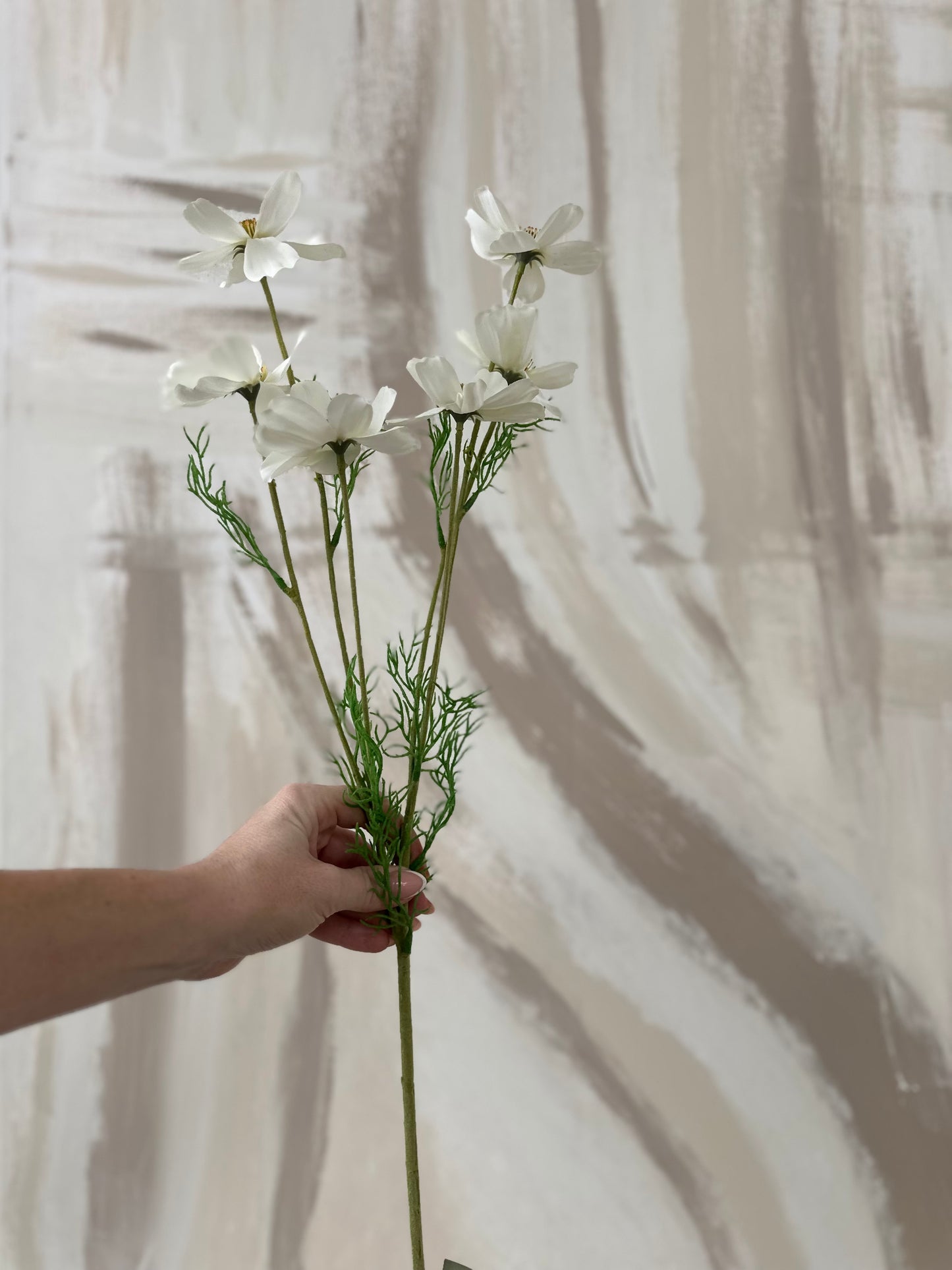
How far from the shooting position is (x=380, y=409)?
0.59 m

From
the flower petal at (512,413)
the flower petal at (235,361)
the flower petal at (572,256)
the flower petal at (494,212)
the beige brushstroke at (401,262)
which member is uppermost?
the beige brushstroke at (401,262)

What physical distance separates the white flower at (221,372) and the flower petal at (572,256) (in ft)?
0.66

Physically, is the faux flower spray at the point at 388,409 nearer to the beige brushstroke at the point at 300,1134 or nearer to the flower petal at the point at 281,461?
the flower petal at the point at 281,461

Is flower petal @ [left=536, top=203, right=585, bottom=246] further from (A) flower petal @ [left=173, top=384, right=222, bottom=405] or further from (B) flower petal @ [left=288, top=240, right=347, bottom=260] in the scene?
(A) flower petal @ [left=173, top=384, right=222, bottom=405]

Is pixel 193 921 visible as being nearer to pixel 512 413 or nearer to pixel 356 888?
pixel 356 888

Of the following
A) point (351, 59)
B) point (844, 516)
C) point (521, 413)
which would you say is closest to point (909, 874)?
point (844, 516)

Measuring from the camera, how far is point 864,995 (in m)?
1.02

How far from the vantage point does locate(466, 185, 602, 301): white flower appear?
60 centimetres

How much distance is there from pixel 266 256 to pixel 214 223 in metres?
0.04

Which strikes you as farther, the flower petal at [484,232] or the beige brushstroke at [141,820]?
the beige brushstroke at [141,820]

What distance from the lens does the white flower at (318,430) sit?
55 cm

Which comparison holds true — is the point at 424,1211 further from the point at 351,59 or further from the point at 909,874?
the point at 351,59

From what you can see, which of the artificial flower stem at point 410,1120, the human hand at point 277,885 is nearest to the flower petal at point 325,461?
the human hand at point 277,885

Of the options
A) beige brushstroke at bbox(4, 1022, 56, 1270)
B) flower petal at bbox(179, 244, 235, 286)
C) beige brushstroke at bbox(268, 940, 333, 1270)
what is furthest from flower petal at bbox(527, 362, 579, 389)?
beige brushstroke at bbox(4, 1022, 56, 1270)
